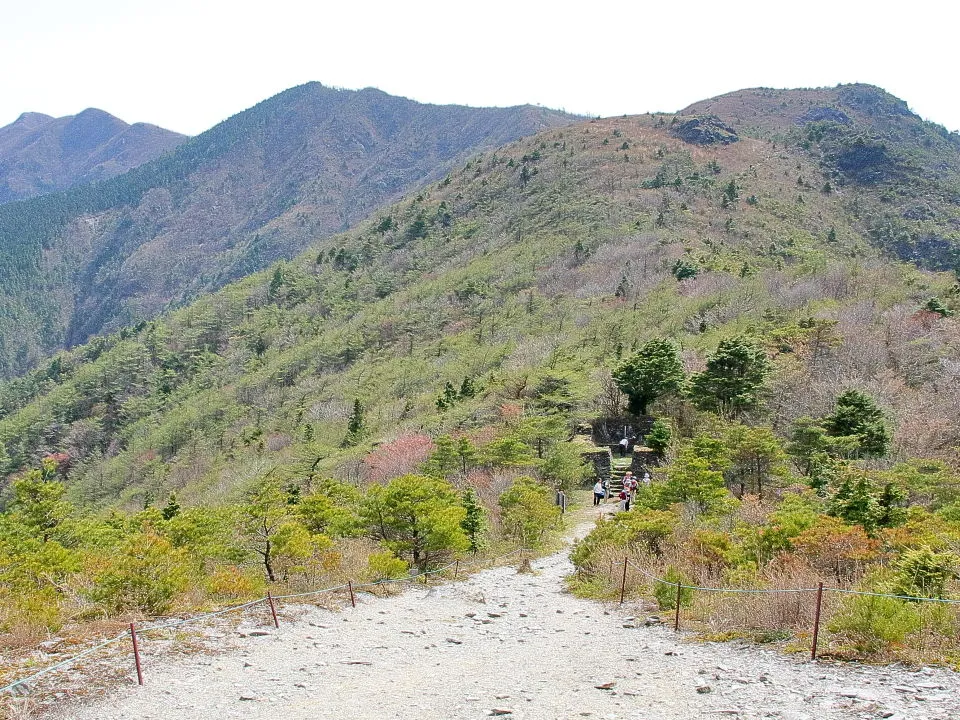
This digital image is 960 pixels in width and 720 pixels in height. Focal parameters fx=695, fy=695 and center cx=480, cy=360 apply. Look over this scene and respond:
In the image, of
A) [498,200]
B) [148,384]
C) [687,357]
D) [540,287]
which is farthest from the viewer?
[498,200]

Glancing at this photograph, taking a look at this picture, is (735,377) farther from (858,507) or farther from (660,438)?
(858,507)

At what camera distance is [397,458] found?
2445 centimetres

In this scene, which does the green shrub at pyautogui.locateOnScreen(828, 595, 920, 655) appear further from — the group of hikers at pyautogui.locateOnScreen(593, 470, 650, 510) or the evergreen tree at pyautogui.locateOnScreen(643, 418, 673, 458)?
the evergreen tree at pyautogui.locateOnScreen(643, 418, 673, 458)

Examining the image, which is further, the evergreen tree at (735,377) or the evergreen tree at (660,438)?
the evergreen tree at (735,377)

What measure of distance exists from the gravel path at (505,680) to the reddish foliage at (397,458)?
44.5 ft

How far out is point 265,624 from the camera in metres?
8.43

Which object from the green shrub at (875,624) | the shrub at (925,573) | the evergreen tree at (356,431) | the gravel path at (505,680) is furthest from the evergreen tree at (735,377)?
the evergreen tree at (356,431)

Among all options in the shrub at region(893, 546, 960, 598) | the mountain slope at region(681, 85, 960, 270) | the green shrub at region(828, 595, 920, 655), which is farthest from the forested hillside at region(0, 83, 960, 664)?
the green shrub at region(828, 595, 920, 655)

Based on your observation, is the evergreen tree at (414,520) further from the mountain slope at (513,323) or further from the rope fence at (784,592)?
the mountain slope at (513,323)

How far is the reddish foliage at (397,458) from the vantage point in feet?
76.3

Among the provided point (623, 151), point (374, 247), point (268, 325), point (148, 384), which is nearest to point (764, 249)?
point (623, 151)

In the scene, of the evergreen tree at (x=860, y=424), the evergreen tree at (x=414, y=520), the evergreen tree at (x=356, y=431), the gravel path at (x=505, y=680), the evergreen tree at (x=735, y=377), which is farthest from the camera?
the evergreen tree at (x=356, y=431)

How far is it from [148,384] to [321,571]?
66632 millimetres

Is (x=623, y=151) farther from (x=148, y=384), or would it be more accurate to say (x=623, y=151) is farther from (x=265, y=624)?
(x=265, y=624)
